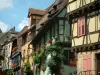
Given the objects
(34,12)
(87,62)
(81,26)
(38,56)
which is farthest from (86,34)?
(34,12)

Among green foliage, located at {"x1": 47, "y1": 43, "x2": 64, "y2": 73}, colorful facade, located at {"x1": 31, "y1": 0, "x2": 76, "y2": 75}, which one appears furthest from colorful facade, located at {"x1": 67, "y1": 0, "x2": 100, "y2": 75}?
colorful facade, located at {"x1": 31, "y1": 0, "x2": 76, "y2": 75}

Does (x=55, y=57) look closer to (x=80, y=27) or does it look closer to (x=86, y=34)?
(x=80, y=27)

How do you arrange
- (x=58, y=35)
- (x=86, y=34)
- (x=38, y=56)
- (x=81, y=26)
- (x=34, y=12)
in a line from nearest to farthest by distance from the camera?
(x=86, y=34) < (x=81, y=26) < (x=58, y=35) < (x=38, y=56) < (x=34, y=12)

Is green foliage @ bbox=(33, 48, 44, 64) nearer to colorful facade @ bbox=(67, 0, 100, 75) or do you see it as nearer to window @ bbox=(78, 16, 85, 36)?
colorful facade @ bbox=(67, 0, 100, 75)

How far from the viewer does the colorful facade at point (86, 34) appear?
27.8m

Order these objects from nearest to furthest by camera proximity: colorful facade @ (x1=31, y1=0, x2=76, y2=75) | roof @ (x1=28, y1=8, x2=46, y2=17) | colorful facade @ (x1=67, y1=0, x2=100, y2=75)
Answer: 1. colorful facade @ (x1=67, y1=0, x2=100, y2=75)
2. colorful facade @ (x1=31, y1=0, x2=76, y2=75)
3. roof @ (x1=28, y1=8, x2=46, y2=17)

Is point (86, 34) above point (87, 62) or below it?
above

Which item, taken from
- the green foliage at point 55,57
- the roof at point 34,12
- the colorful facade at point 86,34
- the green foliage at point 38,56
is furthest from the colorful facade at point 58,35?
the roof at point 34,12

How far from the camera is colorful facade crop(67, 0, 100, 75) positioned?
91.4ft

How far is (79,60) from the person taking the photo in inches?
1173

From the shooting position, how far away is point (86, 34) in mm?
29109

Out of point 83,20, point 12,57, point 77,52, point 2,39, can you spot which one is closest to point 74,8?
point 83,20

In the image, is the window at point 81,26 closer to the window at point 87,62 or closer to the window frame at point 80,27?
the window frame at point 80,27

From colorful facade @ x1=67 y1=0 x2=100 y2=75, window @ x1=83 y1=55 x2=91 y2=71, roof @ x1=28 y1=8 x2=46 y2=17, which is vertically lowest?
window @ x1=83 y1=55 x2=91 y2=71
